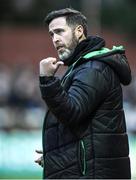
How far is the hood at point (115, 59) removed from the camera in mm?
5664

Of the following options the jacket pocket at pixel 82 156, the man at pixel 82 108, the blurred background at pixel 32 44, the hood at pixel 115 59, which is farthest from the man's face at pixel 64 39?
the blurred background at pixel 32 44

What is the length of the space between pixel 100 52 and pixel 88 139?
62 centimetres

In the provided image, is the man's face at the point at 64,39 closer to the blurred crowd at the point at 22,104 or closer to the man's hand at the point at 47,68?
the man's hand at the point at 47,68

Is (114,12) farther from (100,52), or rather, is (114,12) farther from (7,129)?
(100,52)

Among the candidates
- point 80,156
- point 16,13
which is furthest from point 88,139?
point 16,13

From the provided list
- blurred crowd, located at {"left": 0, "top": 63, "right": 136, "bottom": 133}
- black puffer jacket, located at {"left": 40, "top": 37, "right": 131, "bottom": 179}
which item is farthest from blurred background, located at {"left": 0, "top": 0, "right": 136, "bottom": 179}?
black puffer jacket, located at {"left": 40, "top": 37, "right": 131, "bottom": 179}

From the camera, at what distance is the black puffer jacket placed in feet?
17.8

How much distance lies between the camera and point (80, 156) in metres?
5.50

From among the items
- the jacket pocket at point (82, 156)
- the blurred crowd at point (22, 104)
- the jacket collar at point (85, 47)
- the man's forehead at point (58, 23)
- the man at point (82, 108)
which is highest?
the blurred crowd at point (22, 104)

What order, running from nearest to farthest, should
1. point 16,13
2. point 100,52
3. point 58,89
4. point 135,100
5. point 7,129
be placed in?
point 58,89, point 100,52, point 7,129, point 135,100, point 16,13

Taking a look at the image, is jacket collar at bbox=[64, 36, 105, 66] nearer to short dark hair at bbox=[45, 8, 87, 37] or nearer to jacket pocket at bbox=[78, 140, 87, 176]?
short dark hair at bbox=[45, 8, 87, 37]

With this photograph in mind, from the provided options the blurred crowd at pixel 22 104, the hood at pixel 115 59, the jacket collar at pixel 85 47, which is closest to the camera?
the hood at pixel 115 59

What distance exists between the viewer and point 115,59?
5695mm

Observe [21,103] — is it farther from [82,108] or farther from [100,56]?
[82,108]
